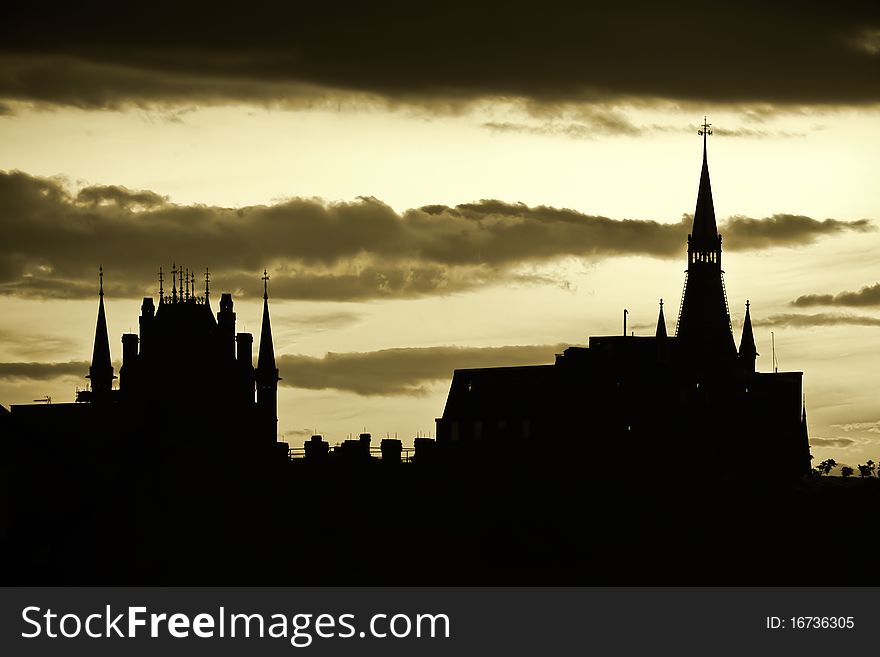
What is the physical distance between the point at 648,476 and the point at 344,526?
23.2 metres

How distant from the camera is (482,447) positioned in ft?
650
